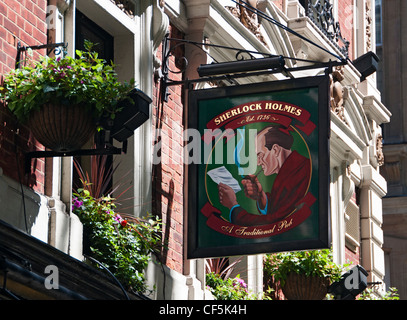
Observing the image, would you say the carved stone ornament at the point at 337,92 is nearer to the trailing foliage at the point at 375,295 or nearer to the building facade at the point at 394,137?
the trailing foliage at the point at 375,295

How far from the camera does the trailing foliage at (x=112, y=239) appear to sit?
13008mm

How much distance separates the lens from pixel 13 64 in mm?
11867

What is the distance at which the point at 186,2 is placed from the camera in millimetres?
16078

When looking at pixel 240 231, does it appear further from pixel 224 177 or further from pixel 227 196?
pixel 224 177

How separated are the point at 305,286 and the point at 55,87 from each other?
21.2 ft

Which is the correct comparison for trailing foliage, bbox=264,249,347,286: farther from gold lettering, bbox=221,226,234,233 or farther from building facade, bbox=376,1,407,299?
building facade, bbox=376,1,407,299

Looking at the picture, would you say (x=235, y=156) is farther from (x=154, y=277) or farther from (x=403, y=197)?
(x=403, y=197)

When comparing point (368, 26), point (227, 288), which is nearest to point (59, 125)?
point (227, 288)

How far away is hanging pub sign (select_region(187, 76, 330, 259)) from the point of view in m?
13.4

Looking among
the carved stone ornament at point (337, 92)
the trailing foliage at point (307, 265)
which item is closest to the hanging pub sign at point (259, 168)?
the trailing foliage at point (307, 265)

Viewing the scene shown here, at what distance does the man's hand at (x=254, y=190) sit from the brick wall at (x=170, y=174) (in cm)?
133
